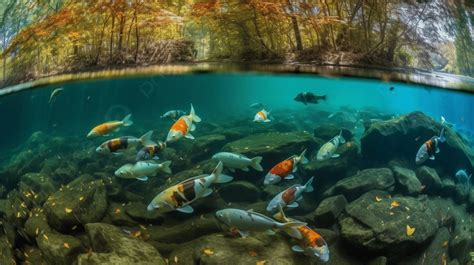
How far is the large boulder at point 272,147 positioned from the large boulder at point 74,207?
366 cm

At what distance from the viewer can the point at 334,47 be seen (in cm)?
563

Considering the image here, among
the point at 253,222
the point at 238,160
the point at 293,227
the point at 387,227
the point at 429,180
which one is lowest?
the point at 429,180

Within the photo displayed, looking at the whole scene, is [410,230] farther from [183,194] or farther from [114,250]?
[114,250]

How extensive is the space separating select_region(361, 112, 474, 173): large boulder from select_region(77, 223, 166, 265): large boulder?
714cm

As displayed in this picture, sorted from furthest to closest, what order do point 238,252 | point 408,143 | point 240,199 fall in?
1. point 408,143
2. point 240,199
3. point 238,252

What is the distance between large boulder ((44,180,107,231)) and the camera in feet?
19.2

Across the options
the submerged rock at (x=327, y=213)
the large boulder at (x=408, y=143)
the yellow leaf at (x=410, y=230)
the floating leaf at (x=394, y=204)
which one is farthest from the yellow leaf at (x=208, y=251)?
the large boulder at (x=408, y=143)

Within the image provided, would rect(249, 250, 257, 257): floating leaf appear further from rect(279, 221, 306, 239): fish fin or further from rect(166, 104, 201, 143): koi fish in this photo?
rect(166, 104, 201, 143): koi fish

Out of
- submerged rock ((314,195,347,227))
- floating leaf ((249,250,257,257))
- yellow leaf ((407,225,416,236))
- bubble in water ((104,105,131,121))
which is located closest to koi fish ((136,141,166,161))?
floating leaf ((249,250,257,257))

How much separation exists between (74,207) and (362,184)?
18.3ft

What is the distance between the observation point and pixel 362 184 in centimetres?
770

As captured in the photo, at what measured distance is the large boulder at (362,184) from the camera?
7.66 metres

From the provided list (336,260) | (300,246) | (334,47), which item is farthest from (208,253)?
(334,47)

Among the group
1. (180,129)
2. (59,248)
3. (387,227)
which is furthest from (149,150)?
(387,227)
